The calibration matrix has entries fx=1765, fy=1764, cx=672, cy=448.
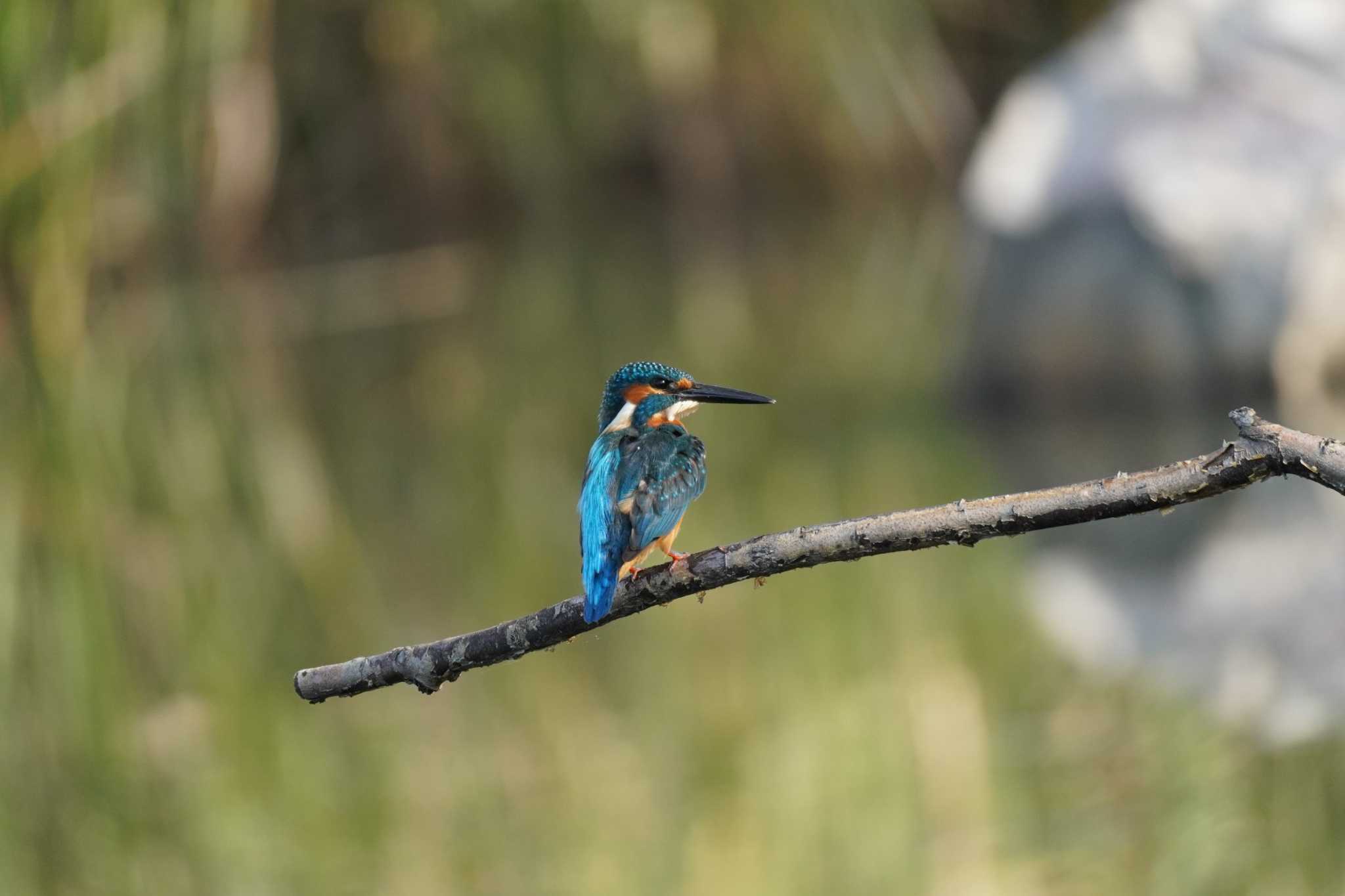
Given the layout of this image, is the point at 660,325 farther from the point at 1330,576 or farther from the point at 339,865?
the point at 339,865

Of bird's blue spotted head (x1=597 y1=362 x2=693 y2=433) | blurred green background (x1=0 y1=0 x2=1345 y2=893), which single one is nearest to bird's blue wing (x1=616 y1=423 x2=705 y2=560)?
bird's blue spotted head (x1=597 y1=362 x2=693 y2=433)

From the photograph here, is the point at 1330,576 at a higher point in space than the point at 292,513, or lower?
lower

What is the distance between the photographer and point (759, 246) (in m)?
10.5

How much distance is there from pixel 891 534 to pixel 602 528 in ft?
1.23

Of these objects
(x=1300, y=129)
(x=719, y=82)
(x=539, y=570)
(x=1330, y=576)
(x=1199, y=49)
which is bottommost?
(x=1330, y=576)

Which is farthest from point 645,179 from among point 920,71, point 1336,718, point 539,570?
point 1336,718

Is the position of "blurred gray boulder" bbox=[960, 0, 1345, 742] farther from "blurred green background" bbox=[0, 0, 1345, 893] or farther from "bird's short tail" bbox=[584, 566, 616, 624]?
"bird's short tail" bbox=[584, 566, 616, 624]

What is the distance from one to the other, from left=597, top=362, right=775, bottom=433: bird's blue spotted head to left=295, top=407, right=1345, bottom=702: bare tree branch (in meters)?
0.41

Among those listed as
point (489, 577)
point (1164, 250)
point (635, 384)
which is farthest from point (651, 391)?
point (1164, 250)

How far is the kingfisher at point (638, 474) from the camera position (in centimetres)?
152

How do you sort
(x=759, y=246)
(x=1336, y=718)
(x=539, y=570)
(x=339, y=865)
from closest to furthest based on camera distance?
(x=339, y=865) < (x=1336, y=718) < (x=539, y=570) < (x=759, y=246)

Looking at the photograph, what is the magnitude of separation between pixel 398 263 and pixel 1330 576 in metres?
8.13

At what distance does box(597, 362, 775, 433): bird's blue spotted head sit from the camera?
1806mm

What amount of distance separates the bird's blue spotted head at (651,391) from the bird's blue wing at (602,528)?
0.05 meters
